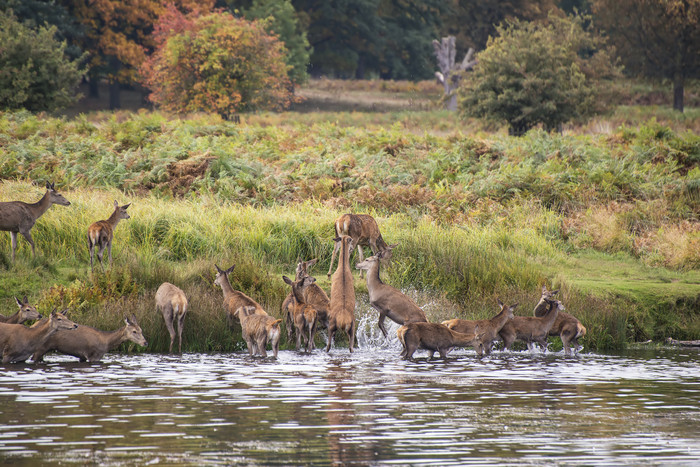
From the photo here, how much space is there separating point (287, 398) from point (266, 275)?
6399mm

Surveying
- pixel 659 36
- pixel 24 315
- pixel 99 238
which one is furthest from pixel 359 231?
pixel 659 36

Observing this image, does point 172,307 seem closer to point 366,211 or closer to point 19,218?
point 19,218

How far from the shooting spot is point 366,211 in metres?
24.4

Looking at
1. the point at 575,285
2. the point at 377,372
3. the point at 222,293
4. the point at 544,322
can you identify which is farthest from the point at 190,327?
the point at 575,285

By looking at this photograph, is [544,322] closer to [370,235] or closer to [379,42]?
[370,235]

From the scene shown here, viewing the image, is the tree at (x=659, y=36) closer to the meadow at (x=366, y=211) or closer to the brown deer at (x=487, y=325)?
the meadow at (x=366, y=211)

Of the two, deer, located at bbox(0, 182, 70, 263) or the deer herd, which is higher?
deer, located at bbox(0, 182, 70, 263)

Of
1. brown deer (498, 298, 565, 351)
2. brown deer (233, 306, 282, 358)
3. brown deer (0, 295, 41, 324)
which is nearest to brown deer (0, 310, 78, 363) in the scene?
brown deer (0, 295, 41, 324)

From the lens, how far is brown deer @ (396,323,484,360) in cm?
1471

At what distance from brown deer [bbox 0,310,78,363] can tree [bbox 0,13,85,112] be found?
2896cm

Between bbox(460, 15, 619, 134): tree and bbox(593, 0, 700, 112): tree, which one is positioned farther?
bbox(593, 0, 700, 112): tree

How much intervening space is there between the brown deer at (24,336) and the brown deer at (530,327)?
6.65 meters

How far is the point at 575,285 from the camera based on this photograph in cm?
1836

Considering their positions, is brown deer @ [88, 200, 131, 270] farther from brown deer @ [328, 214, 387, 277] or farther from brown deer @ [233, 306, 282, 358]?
brown deer @ [328, 214, 387, 277]
